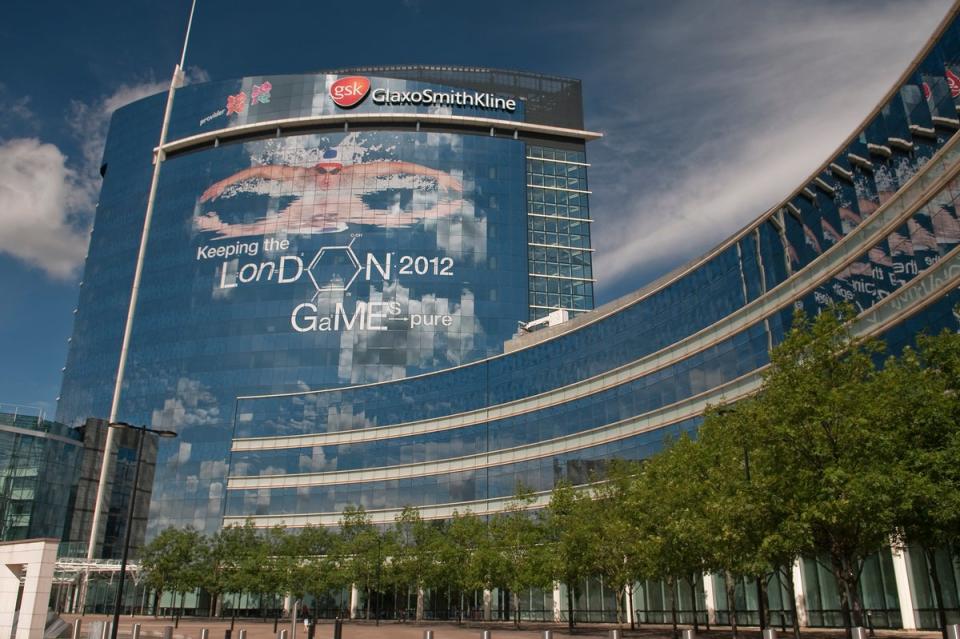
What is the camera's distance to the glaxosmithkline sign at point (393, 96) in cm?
11100

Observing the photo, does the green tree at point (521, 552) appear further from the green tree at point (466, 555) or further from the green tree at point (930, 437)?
the green tree at point (930, 437)

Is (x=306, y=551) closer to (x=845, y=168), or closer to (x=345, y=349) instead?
(x=345, y=349)

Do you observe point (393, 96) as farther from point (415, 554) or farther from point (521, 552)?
point (521, 552)

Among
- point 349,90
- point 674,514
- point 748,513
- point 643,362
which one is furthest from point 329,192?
point 748,513

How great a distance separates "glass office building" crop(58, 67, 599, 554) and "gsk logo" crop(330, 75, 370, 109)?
297 mm

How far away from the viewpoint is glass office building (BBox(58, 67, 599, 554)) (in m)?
97.8

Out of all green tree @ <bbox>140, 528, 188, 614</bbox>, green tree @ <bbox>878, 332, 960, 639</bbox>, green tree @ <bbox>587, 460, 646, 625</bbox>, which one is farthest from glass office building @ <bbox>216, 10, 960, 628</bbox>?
green tree @ <bbox>140, 528, 188, 614</bbox>

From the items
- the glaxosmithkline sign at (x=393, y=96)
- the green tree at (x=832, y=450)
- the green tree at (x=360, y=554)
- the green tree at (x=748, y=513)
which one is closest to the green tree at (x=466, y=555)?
the green tree at (x=360, y=554)

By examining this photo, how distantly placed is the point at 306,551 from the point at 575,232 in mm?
56644

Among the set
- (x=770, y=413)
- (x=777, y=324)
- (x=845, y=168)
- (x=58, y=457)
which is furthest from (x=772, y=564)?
(x=58, y=457)

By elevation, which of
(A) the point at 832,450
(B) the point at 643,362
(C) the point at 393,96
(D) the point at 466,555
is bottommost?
(D) the point at 466,555

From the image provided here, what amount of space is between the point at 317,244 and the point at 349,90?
24016 mm

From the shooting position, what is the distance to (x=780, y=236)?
49188 mm

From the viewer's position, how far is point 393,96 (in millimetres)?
111438
